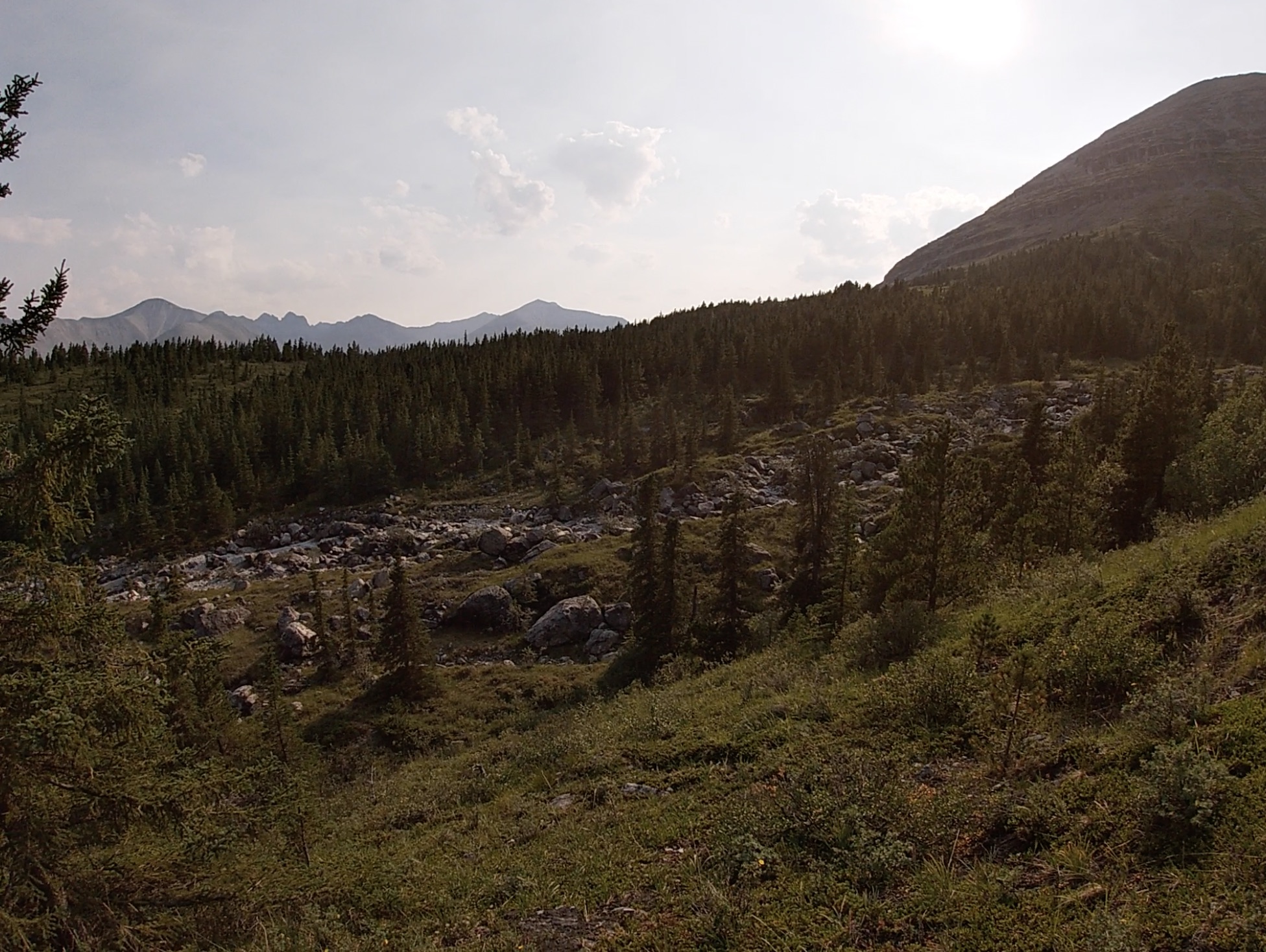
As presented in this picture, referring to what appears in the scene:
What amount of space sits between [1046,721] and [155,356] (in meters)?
179

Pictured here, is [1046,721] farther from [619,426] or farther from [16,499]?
[619,426]

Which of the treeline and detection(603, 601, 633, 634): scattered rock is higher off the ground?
the treeline

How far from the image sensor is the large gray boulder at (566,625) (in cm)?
4262

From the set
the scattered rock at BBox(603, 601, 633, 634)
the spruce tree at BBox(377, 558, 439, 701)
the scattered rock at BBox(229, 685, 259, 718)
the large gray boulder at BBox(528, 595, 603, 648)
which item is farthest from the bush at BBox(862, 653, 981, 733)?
the scattered rock at BBox(229, 685, 259, 718)

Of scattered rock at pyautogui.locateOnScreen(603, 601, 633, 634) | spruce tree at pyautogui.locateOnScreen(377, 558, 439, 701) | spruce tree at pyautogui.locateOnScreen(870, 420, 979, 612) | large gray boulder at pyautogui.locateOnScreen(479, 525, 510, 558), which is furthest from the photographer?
large gray boulder at pyautogui.locateOnScreen(479, 525, 510, 558)

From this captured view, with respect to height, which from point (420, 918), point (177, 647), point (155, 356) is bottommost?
point (420, 918)

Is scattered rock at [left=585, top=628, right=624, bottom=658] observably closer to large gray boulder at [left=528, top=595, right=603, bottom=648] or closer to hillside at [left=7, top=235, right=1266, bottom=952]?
hillside at [left=7, top=235, right=1266, bottom=952]

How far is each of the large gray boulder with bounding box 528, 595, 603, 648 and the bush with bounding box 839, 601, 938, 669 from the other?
27.7 meters

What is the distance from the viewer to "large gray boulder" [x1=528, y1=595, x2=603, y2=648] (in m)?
42.6

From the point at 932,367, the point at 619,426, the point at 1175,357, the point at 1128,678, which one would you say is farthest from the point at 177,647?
the point at 932,367

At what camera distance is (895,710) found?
12227 mm

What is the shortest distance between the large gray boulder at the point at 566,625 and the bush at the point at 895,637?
27.7 meters

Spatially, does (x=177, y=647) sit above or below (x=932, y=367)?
below

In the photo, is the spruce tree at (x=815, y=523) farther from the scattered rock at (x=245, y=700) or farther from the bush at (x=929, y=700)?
the scattered rock at (x=245, y=700)
